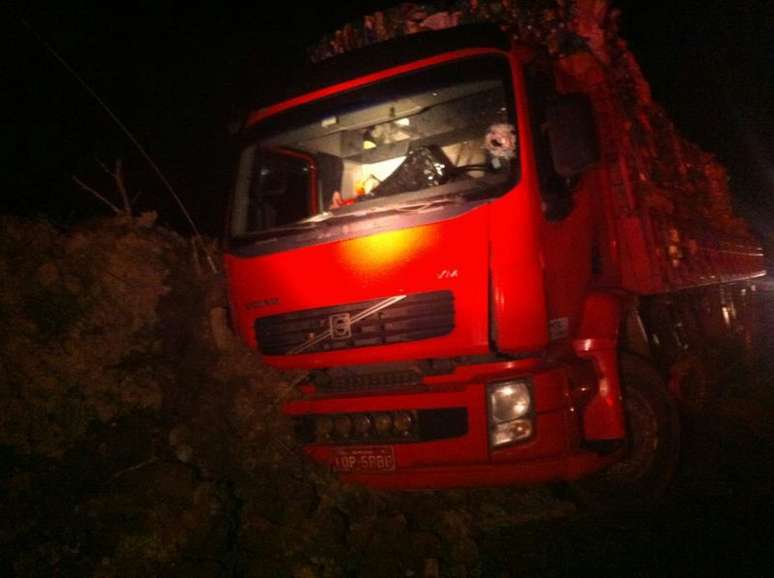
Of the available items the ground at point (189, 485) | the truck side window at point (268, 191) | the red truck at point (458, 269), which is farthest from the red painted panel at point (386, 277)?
the ground at point (189, 485)

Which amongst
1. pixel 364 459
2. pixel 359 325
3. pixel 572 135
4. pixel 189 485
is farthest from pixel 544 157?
pixel 189 485

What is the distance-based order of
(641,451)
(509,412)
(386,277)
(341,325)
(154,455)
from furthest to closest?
(641,451) < (154,455) < (341,325) < (386,277) < (509,412)

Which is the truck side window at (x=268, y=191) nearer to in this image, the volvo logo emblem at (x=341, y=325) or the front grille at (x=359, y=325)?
the front grille at (x=359, y=325)

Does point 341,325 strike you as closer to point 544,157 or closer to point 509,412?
point 509,412

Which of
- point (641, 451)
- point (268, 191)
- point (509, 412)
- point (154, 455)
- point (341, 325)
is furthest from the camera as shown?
point (268, 191)

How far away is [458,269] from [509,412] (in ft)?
2.65

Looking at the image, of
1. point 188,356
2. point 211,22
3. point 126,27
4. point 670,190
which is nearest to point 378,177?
point 188,356

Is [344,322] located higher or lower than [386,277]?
lower

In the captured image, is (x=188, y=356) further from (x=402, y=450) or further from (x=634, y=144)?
(x=634, y=144)

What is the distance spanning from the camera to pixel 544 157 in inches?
123

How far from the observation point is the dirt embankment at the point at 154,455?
9.17 feet

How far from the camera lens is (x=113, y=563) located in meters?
2.64

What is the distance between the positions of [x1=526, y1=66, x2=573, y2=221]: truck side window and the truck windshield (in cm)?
18

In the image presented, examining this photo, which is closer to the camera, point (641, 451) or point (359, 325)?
point (359, 325)
